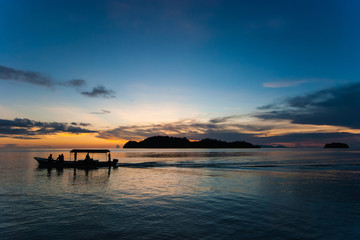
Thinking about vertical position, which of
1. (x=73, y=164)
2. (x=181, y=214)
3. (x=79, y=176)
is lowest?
(x=79, y=176)

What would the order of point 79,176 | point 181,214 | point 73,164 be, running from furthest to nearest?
point 73,164
point 79,176
point 181,214

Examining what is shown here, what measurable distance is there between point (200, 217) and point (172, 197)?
23.5 feet

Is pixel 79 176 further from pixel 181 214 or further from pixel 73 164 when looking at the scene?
pixel 181 214

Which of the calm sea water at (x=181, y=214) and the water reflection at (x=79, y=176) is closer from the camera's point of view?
the calm sea water at (x=181, y=214)

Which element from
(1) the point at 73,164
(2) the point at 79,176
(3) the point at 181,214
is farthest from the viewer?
(1) the point at 73,164

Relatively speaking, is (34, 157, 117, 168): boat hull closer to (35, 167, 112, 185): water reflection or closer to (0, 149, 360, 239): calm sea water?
(35, 167, 112, 185): water reflection

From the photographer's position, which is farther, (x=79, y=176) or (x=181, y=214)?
(x=79, y=176)

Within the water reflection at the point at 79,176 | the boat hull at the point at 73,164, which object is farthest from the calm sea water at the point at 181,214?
the boat hull at the point at 73,164

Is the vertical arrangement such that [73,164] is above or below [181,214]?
above

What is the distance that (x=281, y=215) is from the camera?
1683 centimetres

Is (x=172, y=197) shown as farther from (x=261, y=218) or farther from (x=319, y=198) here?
(x=319, y=198)

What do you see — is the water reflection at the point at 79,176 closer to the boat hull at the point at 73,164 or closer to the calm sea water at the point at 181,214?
the boat hull at the point at 73,164

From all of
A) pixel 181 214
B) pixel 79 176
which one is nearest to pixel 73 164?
pixel 79 176

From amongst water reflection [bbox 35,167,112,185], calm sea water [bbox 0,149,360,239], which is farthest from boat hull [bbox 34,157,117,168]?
calm sea water [bbox 0,149,360,239]
